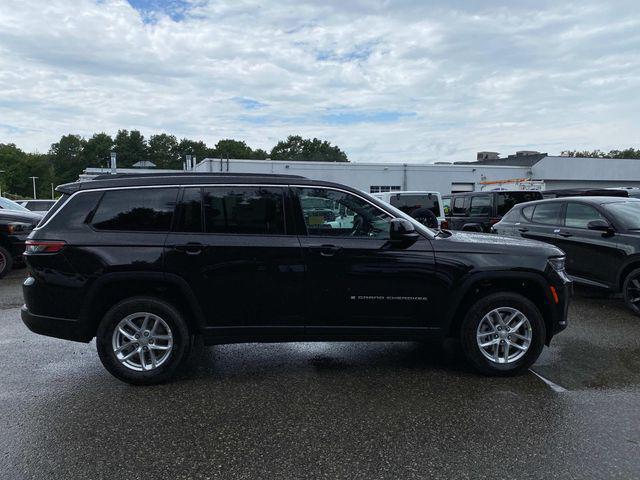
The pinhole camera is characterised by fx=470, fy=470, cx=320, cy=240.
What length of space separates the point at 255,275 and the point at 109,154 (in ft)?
395

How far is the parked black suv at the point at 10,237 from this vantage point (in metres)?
9.60

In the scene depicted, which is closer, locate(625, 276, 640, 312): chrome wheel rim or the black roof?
the black roof

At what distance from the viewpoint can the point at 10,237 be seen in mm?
9625

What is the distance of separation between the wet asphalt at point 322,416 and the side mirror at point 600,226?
7.62 ft

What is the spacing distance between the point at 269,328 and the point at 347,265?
0.90 m

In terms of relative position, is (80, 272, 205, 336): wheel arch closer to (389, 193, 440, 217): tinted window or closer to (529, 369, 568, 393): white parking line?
(529, 369, 568, 393): white parking line

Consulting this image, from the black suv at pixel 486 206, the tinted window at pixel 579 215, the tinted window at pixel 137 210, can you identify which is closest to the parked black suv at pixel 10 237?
the tinted window at pixel 137 210

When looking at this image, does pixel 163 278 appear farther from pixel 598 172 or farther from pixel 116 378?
pixel 598 172

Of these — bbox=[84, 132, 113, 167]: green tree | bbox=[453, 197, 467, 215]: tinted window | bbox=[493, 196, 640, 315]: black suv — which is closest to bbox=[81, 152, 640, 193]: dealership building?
bbox=[453, 197, 467, 215]: tinted window

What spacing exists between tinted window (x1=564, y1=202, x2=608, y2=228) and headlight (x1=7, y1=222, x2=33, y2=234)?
1045cm

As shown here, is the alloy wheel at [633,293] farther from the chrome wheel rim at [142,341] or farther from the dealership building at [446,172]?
the dealership building at [446,172]

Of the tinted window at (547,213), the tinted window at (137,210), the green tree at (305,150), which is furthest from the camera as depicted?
the green tree at (305,150)

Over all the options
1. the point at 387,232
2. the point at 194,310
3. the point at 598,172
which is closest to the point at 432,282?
the point at 387,232

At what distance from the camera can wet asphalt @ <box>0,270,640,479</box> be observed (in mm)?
2969
